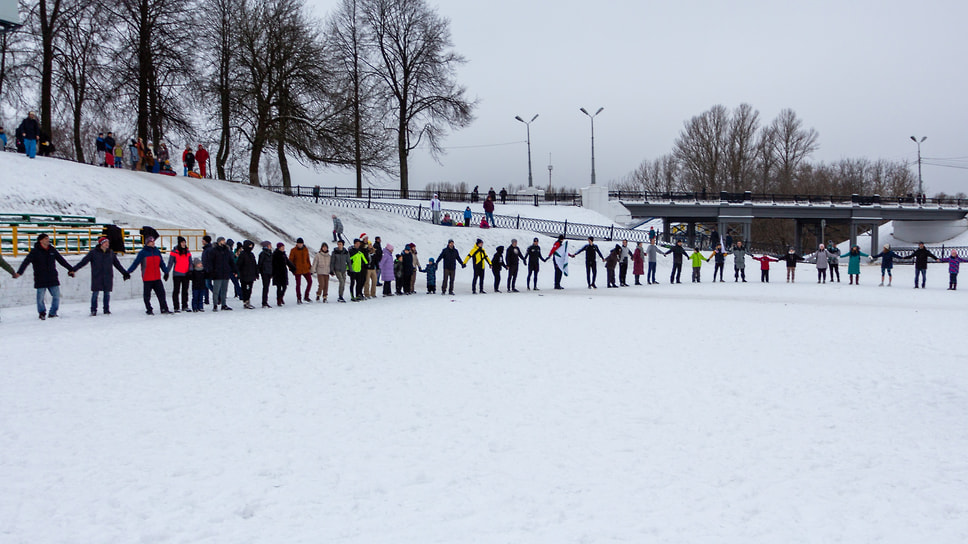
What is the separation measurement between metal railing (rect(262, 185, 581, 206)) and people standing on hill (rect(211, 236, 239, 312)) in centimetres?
2132

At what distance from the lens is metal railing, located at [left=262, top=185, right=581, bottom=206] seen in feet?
123

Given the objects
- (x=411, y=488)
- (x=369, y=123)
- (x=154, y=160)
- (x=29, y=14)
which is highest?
(x=29, y=14)

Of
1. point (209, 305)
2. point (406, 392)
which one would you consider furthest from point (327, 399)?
point (209, 305)

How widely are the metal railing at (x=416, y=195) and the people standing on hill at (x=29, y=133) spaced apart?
14704 millimetres

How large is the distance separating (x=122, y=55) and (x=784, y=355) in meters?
26.8

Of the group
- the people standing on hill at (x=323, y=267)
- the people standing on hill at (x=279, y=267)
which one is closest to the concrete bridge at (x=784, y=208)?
the people standing on hill at (x=323, y=267)

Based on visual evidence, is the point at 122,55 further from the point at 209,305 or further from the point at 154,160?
the point at 209,305

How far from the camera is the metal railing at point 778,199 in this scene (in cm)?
5000

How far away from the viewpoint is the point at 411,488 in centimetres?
509

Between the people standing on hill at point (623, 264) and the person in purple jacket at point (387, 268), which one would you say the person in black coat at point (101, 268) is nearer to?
the person in purple jacket at point (387, 268)

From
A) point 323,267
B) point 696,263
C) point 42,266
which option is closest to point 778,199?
point 696,263

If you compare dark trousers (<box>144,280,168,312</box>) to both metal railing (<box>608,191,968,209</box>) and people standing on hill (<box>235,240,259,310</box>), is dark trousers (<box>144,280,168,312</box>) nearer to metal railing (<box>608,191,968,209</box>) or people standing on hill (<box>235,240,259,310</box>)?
people standing on hill (<box>235,240,259,310</box>)

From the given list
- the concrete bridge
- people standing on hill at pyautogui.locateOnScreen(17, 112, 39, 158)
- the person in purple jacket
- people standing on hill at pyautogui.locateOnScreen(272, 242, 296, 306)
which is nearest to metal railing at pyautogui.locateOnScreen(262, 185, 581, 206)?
the concrete bridge

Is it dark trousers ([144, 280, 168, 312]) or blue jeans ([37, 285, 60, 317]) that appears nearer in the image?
blue jeans ([37, 285, 60, 317])
